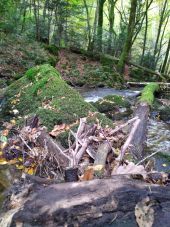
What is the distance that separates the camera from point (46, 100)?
24.4ft

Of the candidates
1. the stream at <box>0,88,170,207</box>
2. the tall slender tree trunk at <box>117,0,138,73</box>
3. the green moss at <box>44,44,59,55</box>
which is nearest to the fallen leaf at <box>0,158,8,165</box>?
the stream at <box>0,88,170,207</box>

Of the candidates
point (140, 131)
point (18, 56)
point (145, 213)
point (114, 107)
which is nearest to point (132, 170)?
point (145, 213)

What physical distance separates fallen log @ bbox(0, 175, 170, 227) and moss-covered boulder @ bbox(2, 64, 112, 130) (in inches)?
125

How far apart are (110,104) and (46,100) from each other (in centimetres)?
410

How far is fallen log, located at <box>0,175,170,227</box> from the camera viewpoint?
2.52m

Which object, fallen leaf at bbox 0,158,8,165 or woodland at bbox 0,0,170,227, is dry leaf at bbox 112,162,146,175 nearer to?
woodland at bbox 0,0,170,227

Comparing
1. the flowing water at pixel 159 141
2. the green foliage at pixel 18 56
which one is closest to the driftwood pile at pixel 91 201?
the flowing water at pixel 159 141

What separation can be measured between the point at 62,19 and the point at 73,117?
64.1ft

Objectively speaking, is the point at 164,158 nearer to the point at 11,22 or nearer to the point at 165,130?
the point at 165,130

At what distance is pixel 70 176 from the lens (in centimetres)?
298

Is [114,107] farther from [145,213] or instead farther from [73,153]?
[145,213]

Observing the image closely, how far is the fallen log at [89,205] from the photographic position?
252 centimetres

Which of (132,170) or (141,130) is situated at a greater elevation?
(132,170)

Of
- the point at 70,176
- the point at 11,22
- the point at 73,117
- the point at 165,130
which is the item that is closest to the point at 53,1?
the point at 11,22
